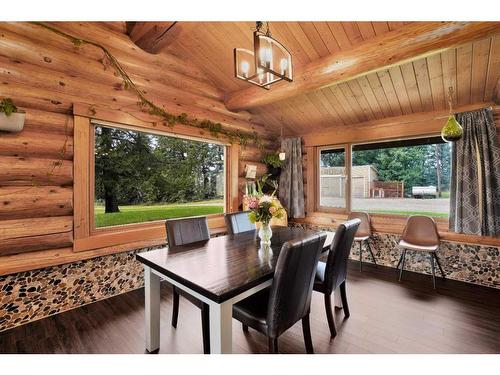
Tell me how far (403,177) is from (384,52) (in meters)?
2.12

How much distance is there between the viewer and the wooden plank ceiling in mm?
2387

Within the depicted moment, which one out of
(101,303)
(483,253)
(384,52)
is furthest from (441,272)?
(101,303)

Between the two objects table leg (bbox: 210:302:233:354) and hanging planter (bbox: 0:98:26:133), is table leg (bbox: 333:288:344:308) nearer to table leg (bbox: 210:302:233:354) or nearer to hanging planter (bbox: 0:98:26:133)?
table leg (bbox: 210:302:233:354)

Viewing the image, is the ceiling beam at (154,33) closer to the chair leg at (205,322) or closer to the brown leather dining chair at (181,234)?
the brown leather dining chair at (181,234)

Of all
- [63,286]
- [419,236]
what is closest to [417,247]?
[419,236]

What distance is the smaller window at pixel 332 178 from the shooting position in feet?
13.5

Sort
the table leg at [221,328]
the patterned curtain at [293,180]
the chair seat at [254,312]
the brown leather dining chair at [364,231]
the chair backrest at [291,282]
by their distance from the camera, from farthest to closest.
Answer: the patterned curtain at [293,180]
the brown leather dining chair at [364,231]
the chair seat at [254,312]
the chair backrest at [291,282]
the table leg at [221,328]

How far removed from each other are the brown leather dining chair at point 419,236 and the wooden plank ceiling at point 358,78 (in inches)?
61.3

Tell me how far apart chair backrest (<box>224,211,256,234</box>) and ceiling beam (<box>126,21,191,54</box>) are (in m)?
2.13

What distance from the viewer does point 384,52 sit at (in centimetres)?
223

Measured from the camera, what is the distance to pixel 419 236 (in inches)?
127

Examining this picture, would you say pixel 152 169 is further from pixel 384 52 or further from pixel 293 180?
pixel 384 52

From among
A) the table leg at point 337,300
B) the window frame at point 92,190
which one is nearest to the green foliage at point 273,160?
the window frame at point 92,190

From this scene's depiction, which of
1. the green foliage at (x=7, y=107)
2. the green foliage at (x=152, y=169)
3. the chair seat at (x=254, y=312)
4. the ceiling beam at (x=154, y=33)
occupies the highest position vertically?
the ceiling beam at (x=154, y=33)
